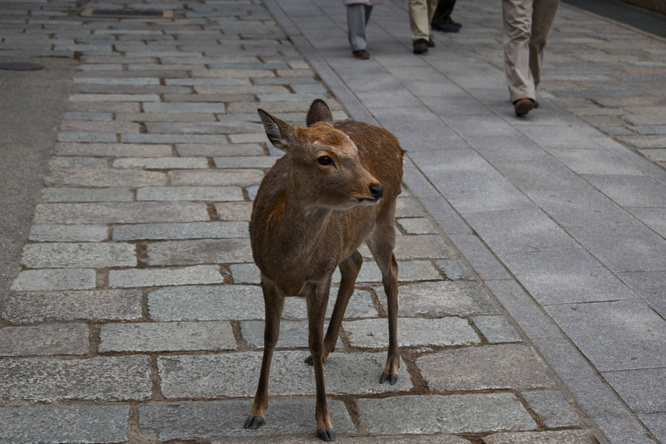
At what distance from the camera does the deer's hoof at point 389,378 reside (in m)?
4.12

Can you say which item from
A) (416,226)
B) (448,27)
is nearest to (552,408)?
(416,226)

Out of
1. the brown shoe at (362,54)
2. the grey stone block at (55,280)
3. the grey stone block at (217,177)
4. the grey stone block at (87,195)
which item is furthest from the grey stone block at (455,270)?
the brown shoe at (362,54)

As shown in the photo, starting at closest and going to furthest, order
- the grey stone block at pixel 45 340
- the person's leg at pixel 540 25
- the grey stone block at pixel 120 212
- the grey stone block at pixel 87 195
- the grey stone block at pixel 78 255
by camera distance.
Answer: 1. the grey stone block at pixel 45 340
2. the grey stone block at pixel 78 255
3. the grey stone block at pixel 120 212
4. the grey stone block at pixel 87 195
5. the person's leg at pixel 540 25

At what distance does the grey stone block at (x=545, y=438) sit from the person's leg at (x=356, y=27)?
790 centimetres

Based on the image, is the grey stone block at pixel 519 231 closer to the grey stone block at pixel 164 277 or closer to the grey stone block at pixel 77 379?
the grey stone block at pixel 164 277

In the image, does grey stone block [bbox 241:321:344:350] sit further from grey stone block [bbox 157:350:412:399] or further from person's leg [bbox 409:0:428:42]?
person's leg [bbox 409:0:428:42]

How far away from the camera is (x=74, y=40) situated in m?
12.0

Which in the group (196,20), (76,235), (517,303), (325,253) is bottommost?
(196,20)

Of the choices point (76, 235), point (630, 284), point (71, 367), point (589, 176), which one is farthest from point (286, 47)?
point (71, 367)

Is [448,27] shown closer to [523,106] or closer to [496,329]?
[523,106]

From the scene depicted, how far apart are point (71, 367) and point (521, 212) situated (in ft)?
11.4

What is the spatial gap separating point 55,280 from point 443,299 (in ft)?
7.39

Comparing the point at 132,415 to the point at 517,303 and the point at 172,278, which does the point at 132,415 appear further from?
the point at 517,303

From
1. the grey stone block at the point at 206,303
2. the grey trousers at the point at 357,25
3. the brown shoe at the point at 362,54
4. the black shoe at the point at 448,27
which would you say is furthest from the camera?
the black shoe at the point at 448,27
